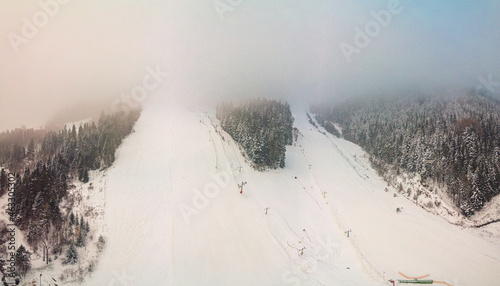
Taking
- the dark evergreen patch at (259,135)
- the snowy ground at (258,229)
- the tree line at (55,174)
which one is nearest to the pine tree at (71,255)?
the tree line at (55,174)

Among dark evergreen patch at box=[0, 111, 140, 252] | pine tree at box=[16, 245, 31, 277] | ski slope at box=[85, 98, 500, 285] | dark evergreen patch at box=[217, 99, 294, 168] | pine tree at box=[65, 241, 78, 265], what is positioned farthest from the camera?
dark evergreen patch at box=[217, 99, 294, 168]

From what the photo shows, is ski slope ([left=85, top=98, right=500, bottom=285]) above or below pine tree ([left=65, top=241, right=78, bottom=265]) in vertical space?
below

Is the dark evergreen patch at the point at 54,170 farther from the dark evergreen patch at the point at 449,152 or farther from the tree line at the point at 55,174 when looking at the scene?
the dark evergreen patch at the point at 449,152

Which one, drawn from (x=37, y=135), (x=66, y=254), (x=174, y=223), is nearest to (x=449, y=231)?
(x=174, y=223)

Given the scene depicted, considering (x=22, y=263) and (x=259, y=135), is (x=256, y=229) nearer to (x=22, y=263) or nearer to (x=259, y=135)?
(x=22, y=263)

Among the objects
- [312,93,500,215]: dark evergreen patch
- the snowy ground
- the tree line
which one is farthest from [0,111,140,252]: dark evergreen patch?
[312,93,500,215]: dark evergreen patch

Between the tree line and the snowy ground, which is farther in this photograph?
the tree line

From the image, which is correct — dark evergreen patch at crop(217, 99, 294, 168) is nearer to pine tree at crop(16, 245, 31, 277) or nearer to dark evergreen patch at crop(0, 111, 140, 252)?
dark evergreen patch at crop(0, 111, 140, 252)

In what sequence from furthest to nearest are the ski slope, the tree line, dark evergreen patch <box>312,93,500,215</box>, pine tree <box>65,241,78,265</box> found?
dark evergreen patch <box>312,93,500,215</box> < the tree line < the ski slope < pine tree <box>65,241,78,265</box>
